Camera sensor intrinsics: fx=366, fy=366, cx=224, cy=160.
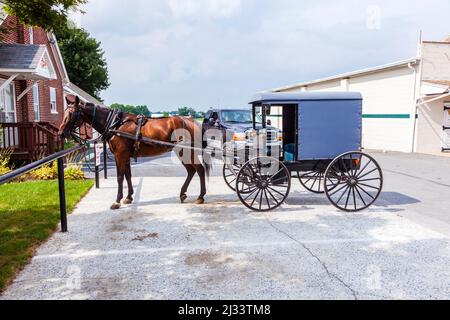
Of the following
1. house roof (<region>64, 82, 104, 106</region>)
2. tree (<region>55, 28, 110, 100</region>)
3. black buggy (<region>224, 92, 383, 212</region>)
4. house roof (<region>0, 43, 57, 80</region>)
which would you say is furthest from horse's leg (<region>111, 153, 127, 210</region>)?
tree (<region>55, 28, 110, 100</region>)

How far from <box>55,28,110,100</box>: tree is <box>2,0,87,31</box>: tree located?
3757 centimetres

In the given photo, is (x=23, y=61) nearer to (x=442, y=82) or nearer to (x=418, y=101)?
(x=418, y=101)

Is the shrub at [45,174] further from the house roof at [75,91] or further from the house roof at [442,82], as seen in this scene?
the house roof at [442,82]

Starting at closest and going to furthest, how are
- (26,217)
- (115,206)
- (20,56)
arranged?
1. (26,217)
2. (115,206)
3. (20,56)

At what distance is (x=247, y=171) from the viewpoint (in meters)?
7.16

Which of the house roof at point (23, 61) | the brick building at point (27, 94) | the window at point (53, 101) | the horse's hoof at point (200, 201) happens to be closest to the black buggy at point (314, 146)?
the horse's hoof at point (200, 201)

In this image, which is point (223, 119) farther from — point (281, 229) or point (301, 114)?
point (281, 229)

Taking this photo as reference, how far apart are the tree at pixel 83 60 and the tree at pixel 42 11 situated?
123 feet

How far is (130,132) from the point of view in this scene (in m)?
7.61

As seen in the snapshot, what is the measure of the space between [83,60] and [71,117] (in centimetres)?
3694

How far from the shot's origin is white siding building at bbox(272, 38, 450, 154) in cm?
1964

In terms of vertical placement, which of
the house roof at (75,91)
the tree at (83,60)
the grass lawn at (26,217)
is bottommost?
the grass lawn at (26,217)

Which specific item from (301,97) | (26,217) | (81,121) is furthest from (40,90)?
(301,97)

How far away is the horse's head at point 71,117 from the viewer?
23.7 feet
